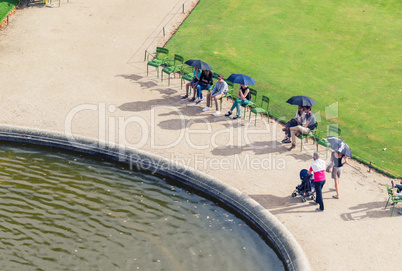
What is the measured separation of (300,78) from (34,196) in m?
12.3

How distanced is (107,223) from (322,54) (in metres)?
14.3

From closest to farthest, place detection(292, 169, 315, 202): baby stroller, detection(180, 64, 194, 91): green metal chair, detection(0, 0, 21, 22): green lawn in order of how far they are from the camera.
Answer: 1. detection(292, 169, 315, 202): baby stroller
2. detection(180, 64, 194, 91): green metal chair
3. detection(0, 0, 21, 22): green lawn

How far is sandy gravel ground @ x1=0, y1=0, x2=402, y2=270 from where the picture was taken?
50.3ft

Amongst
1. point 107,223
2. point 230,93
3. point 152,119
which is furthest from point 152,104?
point 107,223

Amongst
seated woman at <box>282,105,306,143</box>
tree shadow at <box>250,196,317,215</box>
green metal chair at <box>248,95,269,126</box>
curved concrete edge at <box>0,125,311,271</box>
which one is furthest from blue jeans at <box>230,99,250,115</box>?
tree shadow at <box>250,196,317,215</box>

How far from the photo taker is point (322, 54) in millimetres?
25703

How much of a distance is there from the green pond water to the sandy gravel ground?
1.31m

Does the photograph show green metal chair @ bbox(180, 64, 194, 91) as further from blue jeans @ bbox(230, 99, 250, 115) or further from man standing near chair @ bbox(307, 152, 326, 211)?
man standing near chair @ bbox(307, 152, 326, 211)

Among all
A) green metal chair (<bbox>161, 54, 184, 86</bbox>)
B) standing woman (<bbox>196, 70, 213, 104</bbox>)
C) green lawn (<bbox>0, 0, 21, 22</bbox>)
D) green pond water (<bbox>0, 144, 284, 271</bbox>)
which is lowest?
green pond water (<bbox>0, 144, 284, 271</bbox>)

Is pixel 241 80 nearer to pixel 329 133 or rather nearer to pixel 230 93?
pixel 230 93

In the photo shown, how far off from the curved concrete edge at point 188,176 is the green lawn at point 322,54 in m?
5.29

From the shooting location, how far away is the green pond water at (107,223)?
1432 centimetres

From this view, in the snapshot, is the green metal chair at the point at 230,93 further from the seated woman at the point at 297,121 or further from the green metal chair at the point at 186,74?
the seated woman at the point at 297,121

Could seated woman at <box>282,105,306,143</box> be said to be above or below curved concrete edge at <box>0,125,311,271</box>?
above
